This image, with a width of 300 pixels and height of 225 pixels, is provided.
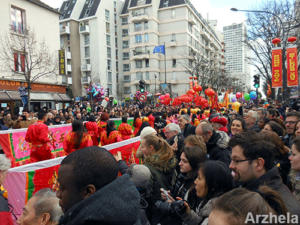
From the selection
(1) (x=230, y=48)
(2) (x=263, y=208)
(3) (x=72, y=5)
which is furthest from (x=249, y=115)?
(1) (x=230, y=48)

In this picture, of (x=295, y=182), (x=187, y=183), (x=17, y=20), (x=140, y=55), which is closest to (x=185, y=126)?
(x=187, y=183)

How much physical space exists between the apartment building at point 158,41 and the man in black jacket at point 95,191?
163 ft

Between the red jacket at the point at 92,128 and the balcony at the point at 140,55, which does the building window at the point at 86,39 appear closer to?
the balcony at the point at 140,55

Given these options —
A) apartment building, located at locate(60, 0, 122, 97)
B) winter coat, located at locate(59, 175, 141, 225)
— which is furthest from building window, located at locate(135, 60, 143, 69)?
winter coat, located at locate(59, 175, 141, 225)

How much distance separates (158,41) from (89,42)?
50.8 ft

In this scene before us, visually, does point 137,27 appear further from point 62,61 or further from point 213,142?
point 213,142

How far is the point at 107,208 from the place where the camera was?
48.0 inches

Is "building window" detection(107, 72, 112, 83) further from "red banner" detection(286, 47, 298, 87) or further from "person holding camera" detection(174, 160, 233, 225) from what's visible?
"person holding camera" detection(174, 160, 233, 225)

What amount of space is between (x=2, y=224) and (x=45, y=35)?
27074 millimetres

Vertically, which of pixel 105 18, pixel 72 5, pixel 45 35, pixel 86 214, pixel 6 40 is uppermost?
pixel 72 5

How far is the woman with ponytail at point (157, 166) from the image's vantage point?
8.79ft

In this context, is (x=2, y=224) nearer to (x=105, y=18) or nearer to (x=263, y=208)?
(x=263, y=208)

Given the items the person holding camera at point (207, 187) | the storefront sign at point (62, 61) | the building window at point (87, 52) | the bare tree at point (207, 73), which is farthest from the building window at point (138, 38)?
the person holding camera at point (207, 187)

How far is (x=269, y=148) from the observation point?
7.68ft
